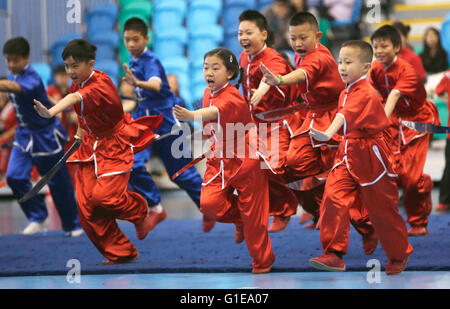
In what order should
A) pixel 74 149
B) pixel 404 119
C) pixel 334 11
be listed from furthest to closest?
pixel 334 11
pixel 404 119
pixel 74 149

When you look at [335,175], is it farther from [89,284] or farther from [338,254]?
[89,284]

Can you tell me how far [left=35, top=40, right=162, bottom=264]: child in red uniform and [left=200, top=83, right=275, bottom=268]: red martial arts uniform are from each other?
63 cm

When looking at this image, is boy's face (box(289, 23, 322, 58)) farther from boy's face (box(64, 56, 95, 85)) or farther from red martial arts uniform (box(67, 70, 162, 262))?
boy's face (box(64, 56, 95, 85))

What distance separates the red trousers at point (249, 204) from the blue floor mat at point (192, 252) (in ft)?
0.63

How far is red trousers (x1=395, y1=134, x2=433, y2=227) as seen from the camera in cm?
615

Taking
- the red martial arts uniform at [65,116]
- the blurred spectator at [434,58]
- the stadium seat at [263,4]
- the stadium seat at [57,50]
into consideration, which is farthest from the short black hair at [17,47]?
the stadium seat at [263,4]

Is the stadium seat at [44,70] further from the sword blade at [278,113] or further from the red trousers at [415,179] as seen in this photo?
the sword blade at [278,113]

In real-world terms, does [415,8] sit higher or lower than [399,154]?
higher

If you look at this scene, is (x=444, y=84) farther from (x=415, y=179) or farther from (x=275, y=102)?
(x=275, y=102)

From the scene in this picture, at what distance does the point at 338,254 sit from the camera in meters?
4.71

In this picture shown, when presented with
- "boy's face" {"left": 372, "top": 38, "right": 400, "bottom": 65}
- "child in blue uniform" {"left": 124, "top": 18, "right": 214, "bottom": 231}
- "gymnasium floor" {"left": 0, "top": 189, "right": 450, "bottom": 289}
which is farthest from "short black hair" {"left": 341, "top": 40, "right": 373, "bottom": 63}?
"child in blue uniform" {"left": 124, "top": 18, "right": 214, "bottom": 231}

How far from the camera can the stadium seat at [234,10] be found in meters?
13.1

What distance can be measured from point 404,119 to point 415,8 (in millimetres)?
7476
